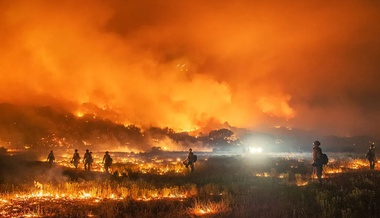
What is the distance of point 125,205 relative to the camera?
17641 millimetres

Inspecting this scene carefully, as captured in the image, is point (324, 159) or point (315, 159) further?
point (315, 159)

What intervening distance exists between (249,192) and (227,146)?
143713mm

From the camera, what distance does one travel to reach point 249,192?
21.3 m

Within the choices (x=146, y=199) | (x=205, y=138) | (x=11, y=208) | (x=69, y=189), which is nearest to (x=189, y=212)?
(x=146, y=199)

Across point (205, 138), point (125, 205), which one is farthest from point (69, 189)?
point (205, 138)

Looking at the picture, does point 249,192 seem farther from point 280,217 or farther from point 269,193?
point 280,217

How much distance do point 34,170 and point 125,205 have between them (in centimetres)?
2458

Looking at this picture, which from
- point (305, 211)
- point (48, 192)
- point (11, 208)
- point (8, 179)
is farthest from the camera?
point (8, 179)

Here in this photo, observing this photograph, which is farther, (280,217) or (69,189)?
(69,189)

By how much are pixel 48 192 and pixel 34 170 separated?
17.4 metres

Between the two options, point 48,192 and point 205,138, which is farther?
point 205,138

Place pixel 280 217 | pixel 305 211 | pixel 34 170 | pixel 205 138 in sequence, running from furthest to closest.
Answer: pixel 205 138, pixel 34 170, pixel 305 211, pixel 280 217

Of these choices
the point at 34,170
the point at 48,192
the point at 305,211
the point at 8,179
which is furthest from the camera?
the point at 34,170

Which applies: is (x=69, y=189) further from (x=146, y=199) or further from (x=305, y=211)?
(x=305, y=211)
